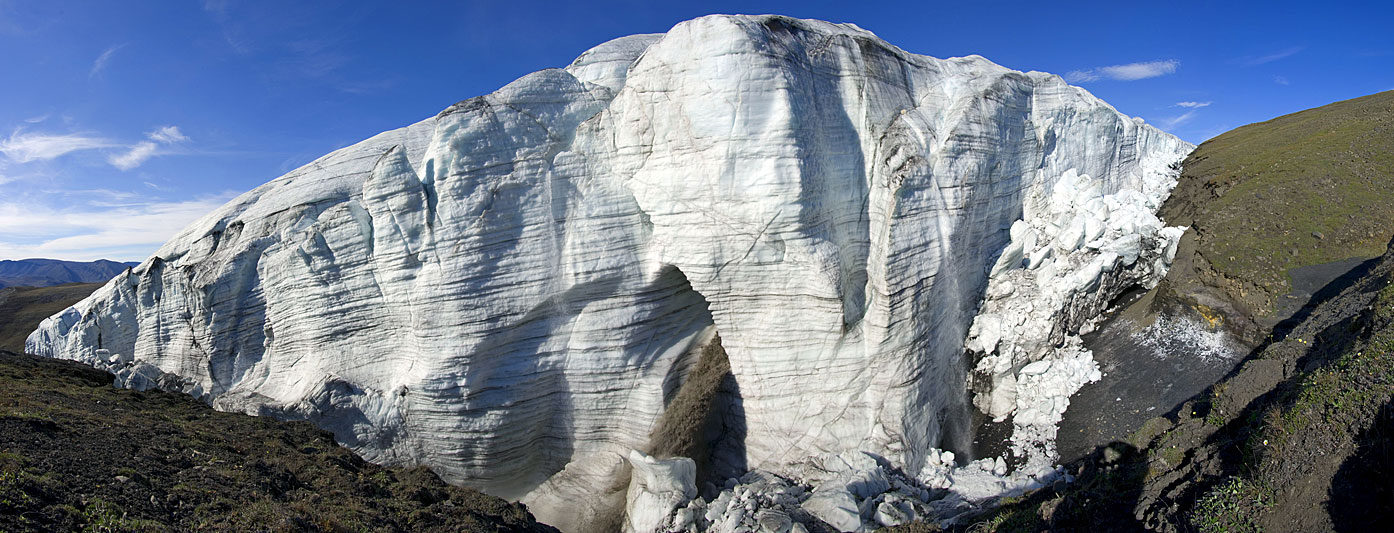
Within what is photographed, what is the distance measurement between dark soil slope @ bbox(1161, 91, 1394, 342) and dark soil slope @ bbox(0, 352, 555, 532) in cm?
1663

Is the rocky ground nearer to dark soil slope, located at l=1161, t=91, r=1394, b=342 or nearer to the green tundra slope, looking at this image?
dark soil slope, located at l=1161, t=91, r=1394, b=342

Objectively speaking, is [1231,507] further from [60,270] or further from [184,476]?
[60,270]

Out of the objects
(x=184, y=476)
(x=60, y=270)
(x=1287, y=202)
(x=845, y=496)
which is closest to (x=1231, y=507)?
(x=845, y=496)

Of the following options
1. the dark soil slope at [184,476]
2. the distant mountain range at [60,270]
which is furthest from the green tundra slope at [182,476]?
the distant mountain range at [60,270]

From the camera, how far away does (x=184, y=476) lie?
761 centimetres

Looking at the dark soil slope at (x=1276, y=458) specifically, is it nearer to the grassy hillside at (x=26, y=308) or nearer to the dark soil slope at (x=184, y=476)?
the dark soil slope at (x=184, y=476)

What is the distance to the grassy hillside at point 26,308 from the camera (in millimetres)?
21394

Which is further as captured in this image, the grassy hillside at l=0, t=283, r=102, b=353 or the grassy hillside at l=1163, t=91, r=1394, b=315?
the grassy hillside at l=0, t=283, r=102, b=353

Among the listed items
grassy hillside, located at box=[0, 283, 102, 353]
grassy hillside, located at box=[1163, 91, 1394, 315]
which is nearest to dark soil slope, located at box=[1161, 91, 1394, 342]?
grassy hillside, located at box=[1163, 91, 1394, 315]

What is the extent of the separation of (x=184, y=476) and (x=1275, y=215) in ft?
81.0

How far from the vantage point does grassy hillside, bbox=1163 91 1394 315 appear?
1424cm

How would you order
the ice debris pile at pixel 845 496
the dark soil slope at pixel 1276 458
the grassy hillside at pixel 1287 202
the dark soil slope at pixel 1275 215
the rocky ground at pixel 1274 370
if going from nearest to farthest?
1. the dark soil slope at pixel 1276 458
2. the rocky ground at pixel 1274 370
3. the ice debris pile at pixel 845 496
4. the dark soil slope at pixel 1275 215
5. the grassy hillside at pixel 1287 202

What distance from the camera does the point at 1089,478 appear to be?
8.53 m

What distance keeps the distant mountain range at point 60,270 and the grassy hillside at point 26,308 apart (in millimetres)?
131191
